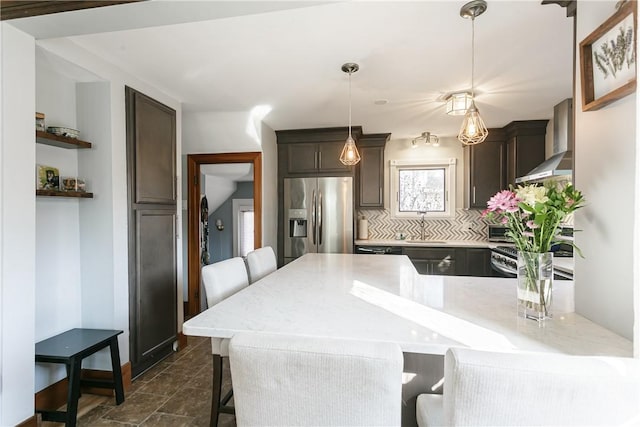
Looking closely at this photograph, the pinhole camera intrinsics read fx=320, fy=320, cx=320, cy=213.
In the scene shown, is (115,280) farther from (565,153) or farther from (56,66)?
(565,153)

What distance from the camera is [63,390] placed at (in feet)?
7.23

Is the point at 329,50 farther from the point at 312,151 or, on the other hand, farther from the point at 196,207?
the point at 196,207

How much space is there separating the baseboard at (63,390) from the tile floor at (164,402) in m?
0.04

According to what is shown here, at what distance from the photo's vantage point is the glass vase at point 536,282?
1200mm

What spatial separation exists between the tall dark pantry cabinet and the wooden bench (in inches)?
11.0

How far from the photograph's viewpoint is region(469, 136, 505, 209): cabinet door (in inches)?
167

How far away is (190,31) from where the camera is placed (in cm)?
192

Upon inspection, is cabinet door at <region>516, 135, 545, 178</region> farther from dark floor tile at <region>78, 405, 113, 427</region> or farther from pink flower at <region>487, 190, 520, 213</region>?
dark floor tile at <region>78, 405, 113, 427</region>

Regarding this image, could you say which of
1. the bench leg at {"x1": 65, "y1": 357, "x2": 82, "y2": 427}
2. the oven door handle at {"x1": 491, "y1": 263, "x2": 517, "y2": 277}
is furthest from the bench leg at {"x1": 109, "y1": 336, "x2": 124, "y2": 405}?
the oven door handle at {"x1": 491, "y1": 263, "x2": 517, "y2": 277}

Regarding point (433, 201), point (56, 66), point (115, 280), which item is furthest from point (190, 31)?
point (433, 201)

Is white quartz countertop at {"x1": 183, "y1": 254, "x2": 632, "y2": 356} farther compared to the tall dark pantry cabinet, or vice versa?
the tall dark pantry cabinet

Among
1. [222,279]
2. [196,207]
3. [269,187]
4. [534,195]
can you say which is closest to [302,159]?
[269,187]

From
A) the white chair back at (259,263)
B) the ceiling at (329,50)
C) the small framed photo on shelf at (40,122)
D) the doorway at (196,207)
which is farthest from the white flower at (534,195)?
the doorway at (196,207)

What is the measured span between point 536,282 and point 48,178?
9.12 ft
